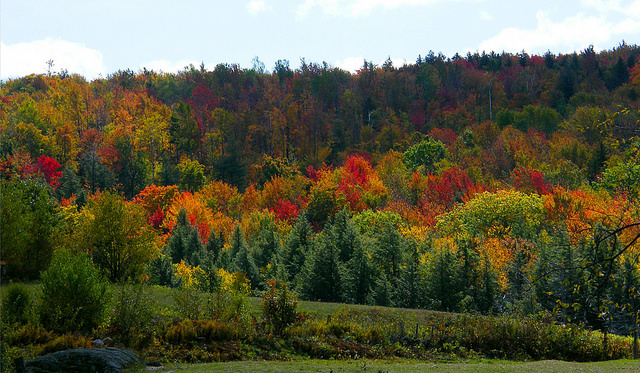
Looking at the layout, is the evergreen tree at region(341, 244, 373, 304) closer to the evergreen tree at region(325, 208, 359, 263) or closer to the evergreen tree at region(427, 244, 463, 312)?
the evergreen tree at region(325, 208, 359, 263)

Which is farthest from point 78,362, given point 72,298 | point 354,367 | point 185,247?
point 185,247

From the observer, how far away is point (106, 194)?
89.9 feet

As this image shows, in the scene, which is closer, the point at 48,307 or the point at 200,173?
the point at 48,307

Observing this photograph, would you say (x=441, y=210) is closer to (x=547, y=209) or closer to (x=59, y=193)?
(x=547, y=209)

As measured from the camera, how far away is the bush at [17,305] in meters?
15.7

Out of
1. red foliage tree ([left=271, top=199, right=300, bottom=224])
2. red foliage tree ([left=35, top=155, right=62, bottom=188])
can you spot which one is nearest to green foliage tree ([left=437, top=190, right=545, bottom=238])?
red foliage tree ([left=271, top=199, right=300, bottom=224])

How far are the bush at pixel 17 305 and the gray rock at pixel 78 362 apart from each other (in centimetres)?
409

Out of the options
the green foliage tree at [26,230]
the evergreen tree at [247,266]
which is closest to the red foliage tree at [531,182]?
the evergreen tree at [247,266]

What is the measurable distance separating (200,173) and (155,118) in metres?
30.9

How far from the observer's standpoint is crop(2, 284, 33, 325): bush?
51.4ft

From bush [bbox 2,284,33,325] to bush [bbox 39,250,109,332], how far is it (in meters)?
0.45

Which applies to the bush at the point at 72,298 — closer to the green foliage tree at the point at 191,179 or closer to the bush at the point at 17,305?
the bush at the point at 17,305

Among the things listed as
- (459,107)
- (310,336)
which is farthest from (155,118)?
(310,336)

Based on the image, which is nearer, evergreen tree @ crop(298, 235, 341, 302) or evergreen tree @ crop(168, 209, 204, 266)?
evergreen tree @ crop(298, 235, 341, 302)
